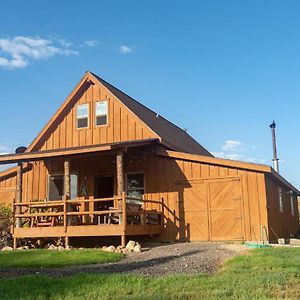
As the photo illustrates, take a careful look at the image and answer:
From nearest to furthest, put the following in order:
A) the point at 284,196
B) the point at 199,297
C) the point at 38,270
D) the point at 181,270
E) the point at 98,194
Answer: the point at 199,297
the point at 181,270
the point at 38,270
the point at 98,194
the point at 284,196

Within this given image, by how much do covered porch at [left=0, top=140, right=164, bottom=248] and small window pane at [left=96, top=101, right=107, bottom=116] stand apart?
6.38 feet

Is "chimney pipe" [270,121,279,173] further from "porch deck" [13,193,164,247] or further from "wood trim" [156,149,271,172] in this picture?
"porch deck" [13,193,164,247]

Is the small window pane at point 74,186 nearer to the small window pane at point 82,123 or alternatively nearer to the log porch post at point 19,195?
the small window pane at point 82,123

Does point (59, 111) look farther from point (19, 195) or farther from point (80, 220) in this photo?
point (80, 220)

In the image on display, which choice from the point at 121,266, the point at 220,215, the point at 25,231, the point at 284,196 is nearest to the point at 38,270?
the point at 121,266

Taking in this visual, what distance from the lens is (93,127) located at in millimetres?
19672

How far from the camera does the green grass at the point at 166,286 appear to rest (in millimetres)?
7375

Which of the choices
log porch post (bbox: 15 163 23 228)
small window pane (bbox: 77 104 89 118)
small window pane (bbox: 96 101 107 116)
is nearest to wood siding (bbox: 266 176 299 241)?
small window pane (bbox: 96 101 107 116)

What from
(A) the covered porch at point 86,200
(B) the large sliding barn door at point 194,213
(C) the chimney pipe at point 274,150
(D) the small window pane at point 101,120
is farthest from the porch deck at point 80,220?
(C) the chimney pipe at point 274,150

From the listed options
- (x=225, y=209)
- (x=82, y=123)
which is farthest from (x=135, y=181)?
(x=225, y=209)

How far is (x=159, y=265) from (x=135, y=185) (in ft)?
26.0

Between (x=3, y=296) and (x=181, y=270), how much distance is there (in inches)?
152

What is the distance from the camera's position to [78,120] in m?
20.1

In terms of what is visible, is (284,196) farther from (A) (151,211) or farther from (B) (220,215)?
(A) (151,211)
